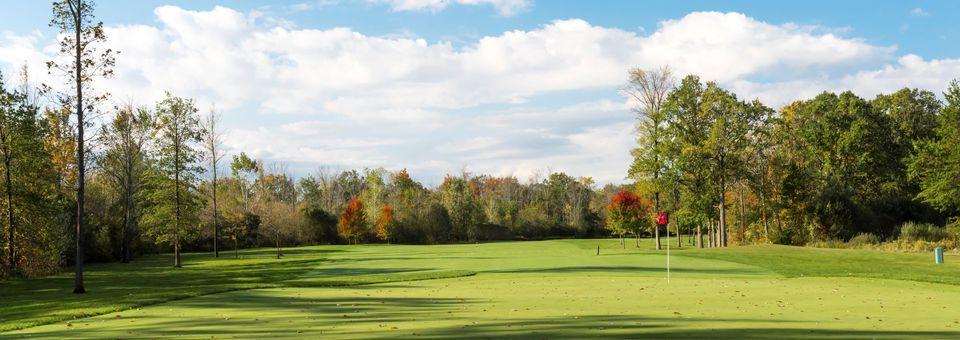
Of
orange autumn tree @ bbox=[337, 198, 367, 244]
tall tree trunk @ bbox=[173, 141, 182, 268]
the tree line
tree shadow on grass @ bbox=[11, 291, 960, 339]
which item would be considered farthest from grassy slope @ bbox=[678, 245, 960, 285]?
orange autumn tree @ bbox=[337, 198, 367, 244]

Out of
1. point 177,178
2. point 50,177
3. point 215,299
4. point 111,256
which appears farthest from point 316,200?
point 215,299

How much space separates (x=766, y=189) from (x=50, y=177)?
2099 inches

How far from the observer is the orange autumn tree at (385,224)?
8556 centimetres

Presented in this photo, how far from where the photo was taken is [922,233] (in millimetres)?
50344

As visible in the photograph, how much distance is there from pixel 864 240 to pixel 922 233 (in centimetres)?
460

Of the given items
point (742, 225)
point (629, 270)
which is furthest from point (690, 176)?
point (629, 270)

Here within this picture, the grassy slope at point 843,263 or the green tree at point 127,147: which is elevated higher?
the green tree at point 127,147

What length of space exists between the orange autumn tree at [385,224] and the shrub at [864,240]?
54.4 metres

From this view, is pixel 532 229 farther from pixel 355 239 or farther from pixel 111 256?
pixel 111 256

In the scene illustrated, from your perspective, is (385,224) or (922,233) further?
(385,224)

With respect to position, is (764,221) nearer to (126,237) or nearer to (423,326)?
(423,326)

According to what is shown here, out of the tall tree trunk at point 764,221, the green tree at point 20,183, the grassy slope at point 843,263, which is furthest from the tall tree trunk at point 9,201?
the tall tree trunk at point 764,221

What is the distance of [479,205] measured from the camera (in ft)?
323

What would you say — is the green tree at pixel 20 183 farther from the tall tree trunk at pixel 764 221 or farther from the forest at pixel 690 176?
the tall tree trunk at pixel 764 221
